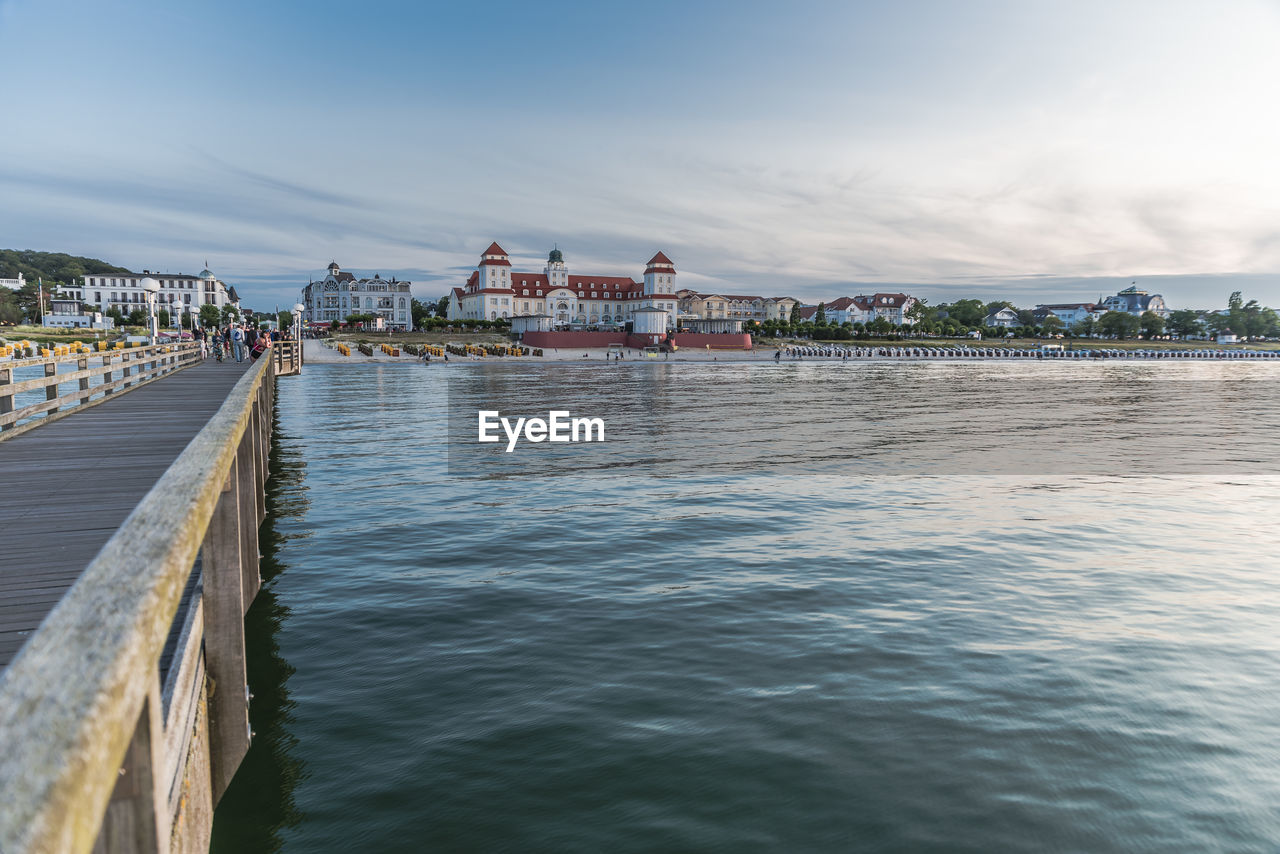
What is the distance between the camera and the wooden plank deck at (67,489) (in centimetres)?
525

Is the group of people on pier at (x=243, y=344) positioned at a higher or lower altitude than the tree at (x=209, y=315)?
lower

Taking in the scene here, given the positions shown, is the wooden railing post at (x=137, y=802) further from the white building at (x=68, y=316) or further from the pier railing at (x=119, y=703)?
the white building at (x=68, y=316)

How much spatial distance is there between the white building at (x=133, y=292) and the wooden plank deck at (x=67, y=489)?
17463cm

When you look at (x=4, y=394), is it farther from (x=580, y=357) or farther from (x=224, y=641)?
(x=580, y=357)

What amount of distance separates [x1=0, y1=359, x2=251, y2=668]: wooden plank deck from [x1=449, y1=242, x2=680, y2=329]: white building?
138m

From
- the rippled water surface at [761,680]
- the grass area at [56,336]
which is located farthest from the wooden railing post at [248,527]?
the grass area at [56,336]

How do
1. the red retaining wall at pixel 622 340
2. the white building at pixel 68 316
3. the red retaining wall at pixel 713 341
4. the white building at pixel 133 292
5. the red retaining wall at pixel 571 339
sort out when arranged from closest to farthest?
the red retaining wall at pixel 571 339 → the red retaining wall at pixel 622 340 → the red retaining wall at pixel 713 341 → the white building at pixel 68 316 → the white building at pixel 133 292

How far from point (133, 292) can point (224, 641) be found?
205m

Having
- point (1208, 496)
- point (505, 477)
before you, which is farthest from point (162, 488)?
point (1208, 496)

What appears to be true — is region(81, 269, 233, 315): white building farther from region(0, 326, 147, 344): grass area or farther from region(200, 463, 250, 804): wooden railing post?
region(200, 463, 250, 804): wooden railing post

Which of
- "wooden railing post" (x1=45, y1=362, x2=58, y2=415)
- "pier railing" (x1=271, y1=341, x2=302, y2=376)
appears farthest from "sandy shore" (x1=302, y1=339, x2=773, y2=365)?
"wooden railing post" (x1=45, y1=362, x2=58, y2=415)

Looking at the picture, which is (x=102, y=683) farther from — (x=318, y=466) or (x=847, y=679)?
(x=318, y=466)

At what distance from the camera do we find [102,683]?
1822 millimetres

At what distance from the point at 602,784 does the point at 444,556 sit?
6.64m
